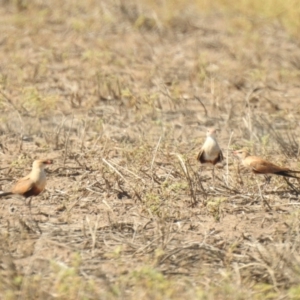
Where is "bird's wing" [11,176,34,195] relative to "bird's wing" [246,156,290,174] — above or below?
above

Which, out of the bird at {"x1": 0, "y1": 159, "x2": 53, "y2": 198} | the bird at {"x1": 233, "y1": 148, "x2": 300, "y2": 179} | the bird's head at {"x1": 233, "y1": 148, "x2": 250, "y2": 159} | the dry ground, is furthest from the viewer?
the bird's head at {"x1": 233, "y1": 148, "x2": 250, "y2": 159}

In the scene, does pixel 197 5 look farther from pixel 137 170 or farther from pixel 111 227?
pixel 111 227

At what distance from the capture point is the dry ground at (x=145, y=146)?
5074 mm

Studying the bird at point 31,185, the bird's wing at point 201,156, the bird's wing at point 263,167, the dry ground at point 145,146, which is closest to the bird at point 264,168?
the bird's wing at point 263,167

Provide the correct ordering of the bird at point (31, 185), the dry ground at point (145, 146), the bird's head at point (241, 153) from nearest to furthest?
the dry ground at point (145, 146), the bird at point (31, 185), the bird's head at point (241, 153)

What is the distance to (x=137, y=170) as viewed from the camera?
6.87m

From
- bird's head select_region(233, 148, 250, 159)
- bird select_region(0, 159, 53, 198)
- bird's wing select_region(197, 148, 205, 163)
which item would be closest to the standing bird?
bird's wing select_region(197, 148, 205, 163)

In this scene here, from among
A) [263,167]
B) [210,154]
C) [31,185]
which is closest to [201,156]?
[210,154]

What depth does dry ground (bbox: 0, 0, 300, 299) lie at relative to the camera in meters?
5.07

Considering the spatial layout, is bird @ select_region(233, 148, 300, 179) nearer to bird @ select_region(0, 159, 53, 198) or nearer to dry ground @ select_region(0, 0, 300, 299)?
dry ground @ select_region(0, 0, 300, 299)

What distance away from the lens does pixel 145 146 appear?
7285 millimetres

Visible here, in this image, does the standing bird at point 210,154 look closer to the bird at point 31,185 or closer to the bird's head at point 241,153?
the bird's head at point 241,153

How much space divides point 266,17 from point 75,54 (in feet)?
10.6

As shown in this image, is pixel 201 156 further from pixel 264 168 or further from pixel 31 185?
pixel 31 185
